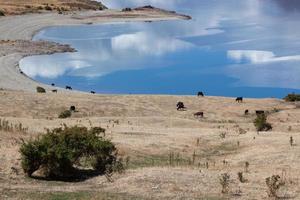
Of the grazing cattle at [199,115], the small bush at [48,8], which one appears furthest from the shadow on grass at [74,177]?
the small bush at [48,8]

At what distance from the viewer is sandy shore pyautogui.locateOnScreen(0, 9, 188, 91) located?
227ft

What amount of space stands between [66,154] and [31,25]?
104 m

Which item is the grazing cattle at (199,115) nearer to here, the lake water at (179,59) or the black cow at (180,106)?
the black cow at (180,106)

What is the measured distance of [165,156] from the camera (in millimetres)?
26891

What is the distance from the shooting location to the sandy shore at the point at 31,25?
6932 centimetres

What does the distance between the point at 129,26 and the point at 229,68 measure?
54774 mm

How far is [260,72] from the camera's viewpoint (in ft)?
262

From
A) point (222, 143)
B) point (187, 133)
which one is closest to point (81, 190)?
point (222, 143)

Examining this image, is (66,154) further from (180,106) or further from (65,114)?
(180,106)

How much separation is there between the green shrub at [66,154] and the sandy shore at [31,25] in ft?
132

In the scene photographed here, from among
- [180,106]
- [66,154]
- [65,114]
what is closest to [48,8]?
[180,106]

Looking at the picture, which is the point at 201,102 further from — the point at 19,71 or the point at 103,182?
the point at 103,182

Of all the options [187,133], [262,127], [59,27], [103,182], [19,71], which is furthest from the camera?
[59,27]

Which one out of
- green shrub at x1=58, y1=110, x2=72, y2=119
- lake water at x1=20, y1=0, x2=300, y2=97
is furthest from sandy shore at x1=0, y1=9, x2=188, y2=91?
green shrub at x1=58, y1=110, x2=72, y2=119
